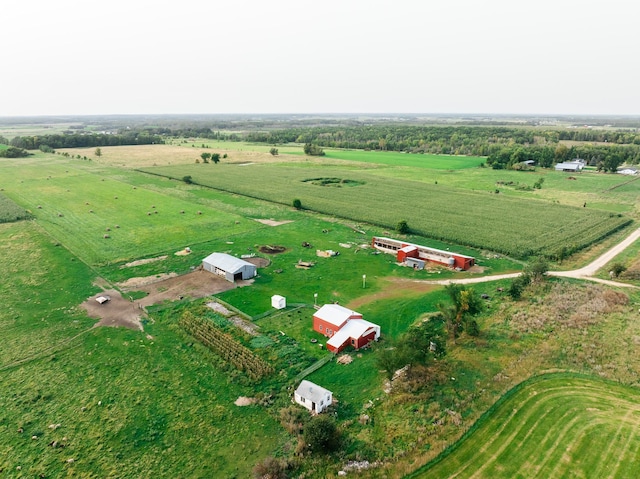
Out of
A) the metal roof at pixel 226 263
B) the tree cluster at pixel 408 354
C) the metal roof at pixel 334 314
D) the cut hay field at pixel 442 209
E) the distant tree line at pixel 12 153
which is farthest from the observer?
the distant tree line at pixel 12 153

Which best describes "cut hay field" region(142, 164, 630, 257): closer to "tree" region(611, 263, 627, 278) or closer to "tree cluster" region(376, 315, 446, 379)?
"tree" region(611, 263, 627, 278)

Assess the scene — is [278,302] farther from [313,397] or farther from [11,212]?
[11,212]

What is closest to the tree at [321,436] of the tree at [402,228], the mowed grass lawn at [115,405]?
the mowed grass lawn at [115,405]

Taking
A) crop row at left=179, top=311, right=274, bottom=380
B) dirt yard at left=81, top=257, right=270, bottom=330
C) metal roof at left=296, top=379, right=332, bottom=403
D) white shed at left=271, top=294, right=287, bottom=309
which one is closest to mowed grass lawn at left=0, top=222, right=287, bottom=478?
crop row at left=179, top=311, right=274, bottom=380

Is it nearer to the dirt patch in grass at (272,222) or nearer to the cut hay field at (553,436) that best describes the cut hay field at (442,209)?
the dirt patch in grass at (272,222)

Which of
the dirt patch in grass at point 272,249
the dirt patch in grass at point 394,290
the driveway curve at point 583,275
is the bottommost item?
the driveway curve at point 583,275

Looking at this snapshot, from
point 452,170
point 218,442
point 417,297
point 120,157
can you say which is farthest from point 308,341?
point 120,157
